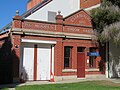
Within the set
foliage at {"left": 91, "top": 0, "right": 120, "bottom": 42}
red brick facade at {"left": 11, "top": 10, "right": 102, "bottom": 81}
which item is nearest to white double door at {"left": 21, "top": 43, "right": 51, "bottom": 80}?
red brick facade at {"left": 11, "top": 10, "right": 102, "bottom": 81}

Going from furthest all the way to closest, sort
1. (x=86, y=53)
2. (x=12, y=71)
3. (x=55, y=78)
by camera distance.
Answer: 1. (x=86, y=53)
2. (x=55, y=78)
3. (x=12, y=71)

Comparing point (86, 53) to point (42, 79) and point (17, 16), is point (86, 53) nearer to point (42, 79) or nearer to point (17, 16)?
point (42, 79)

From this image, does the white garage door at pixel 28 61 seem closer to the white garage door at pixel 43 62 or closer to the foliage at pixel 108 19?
the white garage door at pixel 43 62

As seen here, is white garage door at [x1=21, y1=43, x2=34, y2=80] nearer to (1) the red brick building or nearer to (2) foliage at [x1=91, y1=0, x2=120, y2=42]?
(1) the red brick building

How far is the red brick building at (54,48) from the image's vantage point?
22.9 meters

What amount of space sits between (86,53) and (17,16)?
786 centimetres

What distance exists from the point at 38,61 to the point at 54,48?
6.12ft

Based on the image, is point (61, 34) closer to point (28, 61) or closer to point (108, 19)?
point (28, 61)

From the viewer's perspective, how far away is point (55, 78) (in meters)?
24.5

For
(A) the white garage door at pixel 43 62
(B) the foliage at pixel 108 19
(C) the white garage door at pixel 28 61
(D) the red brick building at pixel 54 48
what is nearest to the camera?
(D) the red brick building at pixel 54 48

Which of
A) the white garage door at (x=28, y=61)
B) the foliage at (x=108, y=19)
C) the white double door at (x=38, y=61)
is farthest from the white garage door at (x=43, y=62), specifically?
the foliage at (x=108, y=19)

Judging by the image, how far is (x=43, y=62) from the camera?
24.7m

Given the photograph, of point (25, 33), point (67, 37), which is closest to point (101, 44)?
point (67, 37)

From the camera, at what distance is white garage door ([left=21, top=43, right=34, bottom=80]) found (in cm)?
2365
